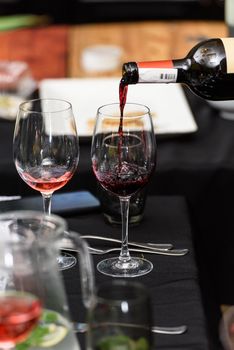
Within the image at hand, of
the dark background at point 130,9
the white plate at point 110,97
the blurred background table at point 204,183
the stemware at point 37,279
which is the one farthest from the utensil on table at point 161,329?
the dark background at point 130,9

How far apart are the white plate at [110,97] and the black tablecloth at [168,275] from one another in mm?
379

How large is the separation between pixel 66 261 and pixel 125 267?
87 millimetres

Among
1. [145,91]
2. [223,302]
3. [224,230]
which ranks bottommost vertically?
[223,302]

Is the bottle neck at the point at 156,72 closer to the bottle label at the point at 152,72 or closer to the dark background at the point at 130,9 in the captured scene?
the bottle label at the point at 152,72

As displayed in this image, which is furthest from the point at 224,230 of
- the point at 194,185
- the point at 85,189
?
the point at 85,189

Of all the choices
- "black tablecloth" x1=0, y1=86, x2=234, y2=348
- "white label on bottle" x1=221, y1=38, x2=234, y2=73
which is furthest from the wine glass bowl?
"black tablecloth" x1=0, y1=86, x2=234, y2=348

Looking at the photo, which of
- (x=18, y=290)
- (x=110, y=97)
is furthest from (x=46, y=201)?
(x=110, y=97)

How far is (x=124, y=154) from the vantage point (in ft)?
3.98

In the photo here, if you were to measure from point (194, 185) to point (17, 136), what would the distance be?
521mm

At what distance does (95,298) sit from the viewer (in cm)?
81

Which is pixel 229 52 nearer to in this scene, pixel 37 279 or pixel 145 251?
pixel 145 251

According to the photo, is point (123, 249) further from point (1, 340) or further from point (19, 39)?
→ point (19, 39)

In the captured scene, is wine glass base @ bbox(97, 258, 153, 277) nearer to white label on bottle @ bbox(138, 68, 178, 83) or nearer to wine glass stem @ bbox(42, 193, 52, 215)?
wine glass stem @ bbox(42, 193, 52, 215)

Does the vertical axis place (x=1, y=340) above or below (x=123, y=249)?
above
